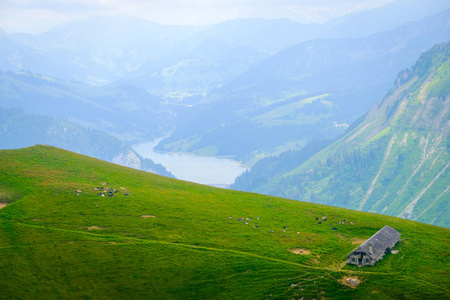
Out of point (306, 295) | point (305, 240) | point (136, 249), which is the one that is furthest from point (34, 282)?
point (305, 240)

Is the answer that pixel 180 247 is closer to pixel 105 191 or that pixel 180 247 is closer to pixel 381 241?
pixel 105 191

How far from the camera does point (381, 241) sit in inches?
3979

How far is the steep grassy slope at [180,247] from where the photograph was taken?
87.9 metres

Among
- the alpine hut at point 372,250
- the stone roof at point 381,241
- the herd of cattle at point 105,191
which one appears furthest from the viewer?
the herd of cattle at point 105,191

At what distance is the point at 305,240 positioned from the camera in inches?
4186

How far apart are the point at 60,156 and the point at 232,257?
245ft

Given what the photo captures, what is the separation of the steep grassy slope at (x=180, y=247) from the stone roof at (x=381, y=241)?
215cm

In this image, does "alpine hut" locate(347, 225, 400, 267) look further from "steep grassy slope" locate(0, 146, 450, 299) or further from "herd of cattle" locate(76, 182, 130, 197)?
"herd of cattle" locate(76, 182, 130, 197)

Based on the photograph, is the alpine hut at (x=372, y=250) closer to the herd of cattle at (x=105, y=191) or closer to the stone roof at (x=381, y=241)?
the stone roof at (x=381, y=241)

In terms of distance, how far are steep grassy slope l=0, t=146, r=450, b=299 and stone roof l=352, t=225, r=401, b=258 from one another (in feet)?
7.07

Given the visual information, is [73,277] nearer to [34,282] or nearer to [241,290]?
[34,282]

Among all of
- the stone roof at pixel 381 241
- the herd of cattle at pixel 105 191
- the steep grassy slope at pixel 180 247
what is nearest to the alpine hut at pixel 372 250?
the stone roof at pixel 381 241

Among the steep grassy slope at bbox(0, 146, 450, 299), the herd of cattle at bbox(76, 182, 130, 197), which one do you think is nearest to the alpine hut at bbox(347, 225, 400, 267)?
the steep grassy slope at bbox(0, 146, 450, 299)

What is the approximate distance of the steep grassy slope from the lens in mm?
87938
